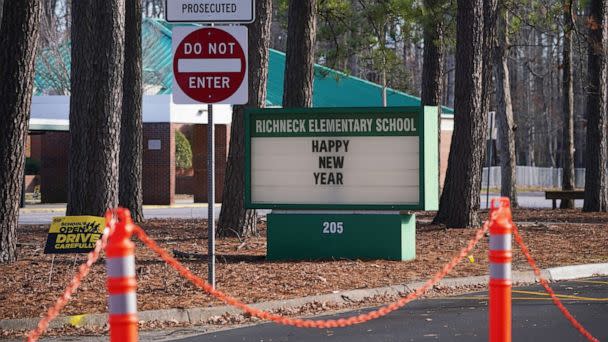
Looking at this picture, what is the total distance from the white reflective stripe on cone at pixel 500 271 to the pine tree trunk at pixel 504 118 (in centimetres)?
3067

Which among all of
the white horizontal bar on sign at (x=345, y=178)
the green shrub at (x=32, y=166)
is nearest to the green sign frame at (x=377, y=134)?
the white horizontal bar on sign at (x=345, y=178)

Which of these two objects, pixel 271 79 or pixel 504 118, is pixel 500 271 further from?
pixel 271 79

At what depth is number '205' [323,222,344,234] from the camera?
16812mm

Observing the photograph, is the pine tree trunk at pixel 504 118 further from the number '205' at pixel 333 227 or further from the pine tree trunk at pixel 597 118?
the number '205' at pixel 333 227

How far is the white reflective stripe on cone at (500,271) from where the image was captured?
7.55 meters

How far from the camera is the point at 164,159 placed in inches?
1704

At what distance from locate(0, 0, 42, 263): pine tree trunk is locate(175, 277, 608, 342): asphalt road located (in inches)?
205

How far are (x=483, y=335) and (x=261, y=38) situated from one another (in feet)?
36.9

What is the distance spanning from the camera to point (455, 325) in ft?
37.3

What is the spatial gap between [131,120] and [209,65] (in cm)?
1564

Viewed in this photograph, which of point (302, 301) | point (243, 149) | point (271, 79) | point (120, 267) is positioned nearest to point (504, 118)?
point (243, 149)

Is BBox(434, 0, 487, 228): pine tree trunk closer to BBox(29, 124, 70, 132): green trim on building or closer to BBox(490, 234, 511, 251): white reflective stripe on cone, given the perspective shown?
BBox(490, 234, 511, 251): white reflective stripe on cone

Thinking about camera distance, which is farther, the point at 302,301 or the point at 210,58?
the point at 302,301

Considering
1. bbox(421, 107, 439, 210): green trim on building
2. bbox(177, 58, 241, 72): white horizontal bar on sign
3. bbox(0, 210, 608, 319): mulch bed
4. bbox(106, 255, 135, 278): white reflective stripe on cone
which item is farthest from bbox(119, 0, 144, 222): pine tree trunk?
bbox(106, 255, 135, 278): white reflective stripe on cone
